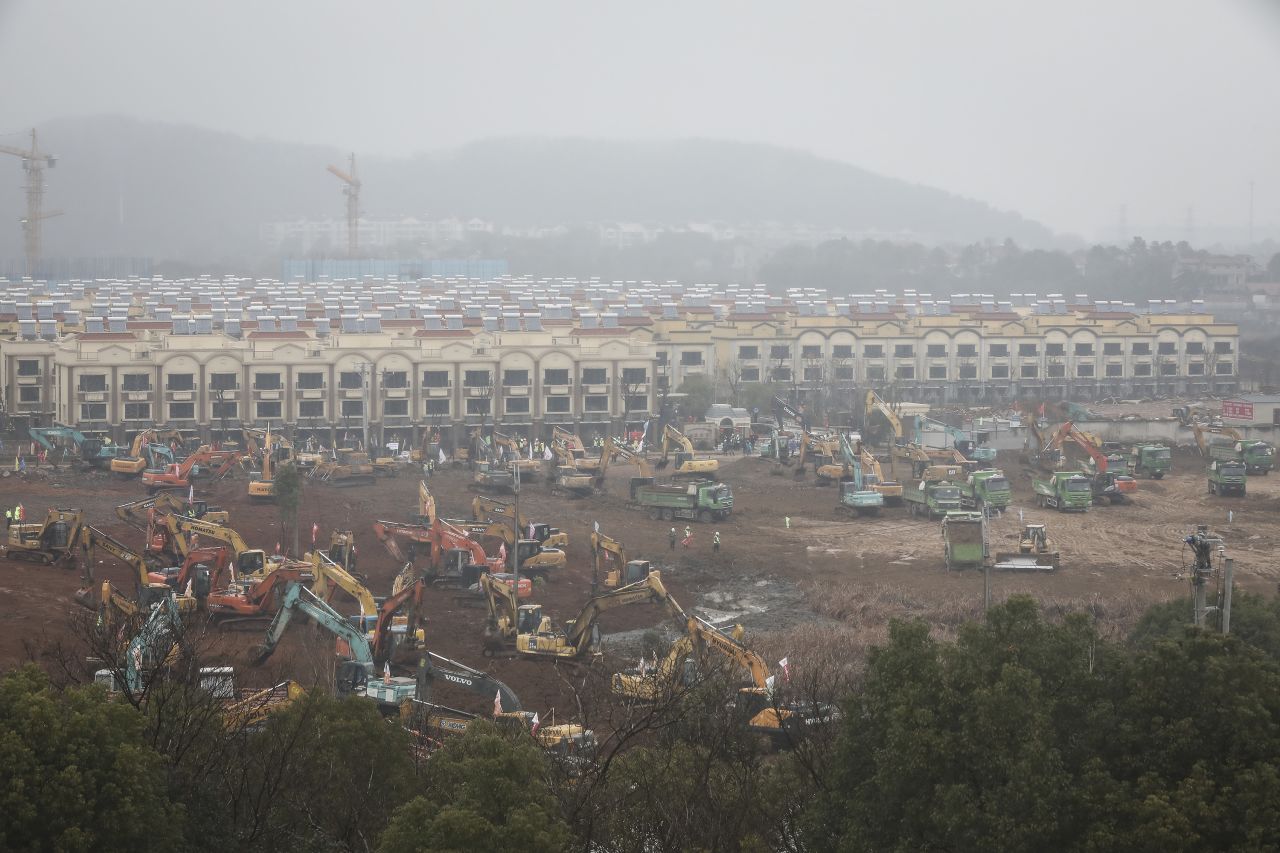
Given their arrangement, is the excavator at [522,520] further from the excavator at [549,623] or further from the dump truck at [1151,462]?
the dump truck at [1151,462]

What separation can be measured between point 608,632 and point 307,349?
19.9 metres

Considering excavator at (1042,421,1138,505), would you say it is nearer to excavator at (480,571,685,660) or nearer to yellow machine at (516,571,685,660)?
excavator at (480,571,685,660)

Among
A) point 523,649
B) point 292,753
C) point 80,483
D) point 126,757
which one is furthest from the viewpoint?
point 80,483

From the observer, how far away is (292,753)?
916 centimetres

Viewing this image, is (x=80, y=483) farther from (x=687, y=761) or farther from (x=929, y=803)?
(x=929, y=803)

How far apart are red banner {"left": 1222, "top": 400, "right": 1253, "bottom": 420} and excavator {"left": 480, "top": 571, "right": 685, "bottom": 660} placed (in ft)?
78.4

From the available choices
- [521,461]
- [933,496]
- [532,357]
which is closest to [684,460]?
[521,461]

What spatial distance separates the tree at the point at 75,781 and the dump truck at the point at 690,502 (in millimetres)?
16847

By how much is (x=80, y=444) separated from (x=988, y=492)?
17.5 m

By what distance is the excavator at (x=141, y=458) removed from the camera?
27016 mm

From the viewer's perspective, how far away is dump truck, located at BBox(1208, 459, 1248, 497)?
25.9 metres

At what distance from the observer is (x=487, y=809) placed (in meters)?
7.32

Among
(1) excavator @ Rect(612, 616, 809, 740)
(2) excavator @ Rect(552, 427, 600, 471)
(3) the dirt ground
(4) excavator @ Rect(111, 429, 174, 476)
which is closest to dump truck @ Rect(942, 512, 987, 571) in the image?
(3) the dirt ground

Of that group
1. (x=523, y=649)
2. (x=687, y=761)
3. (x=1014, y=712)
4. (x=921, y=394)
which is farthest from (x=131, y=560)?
(x=921, y=394)
